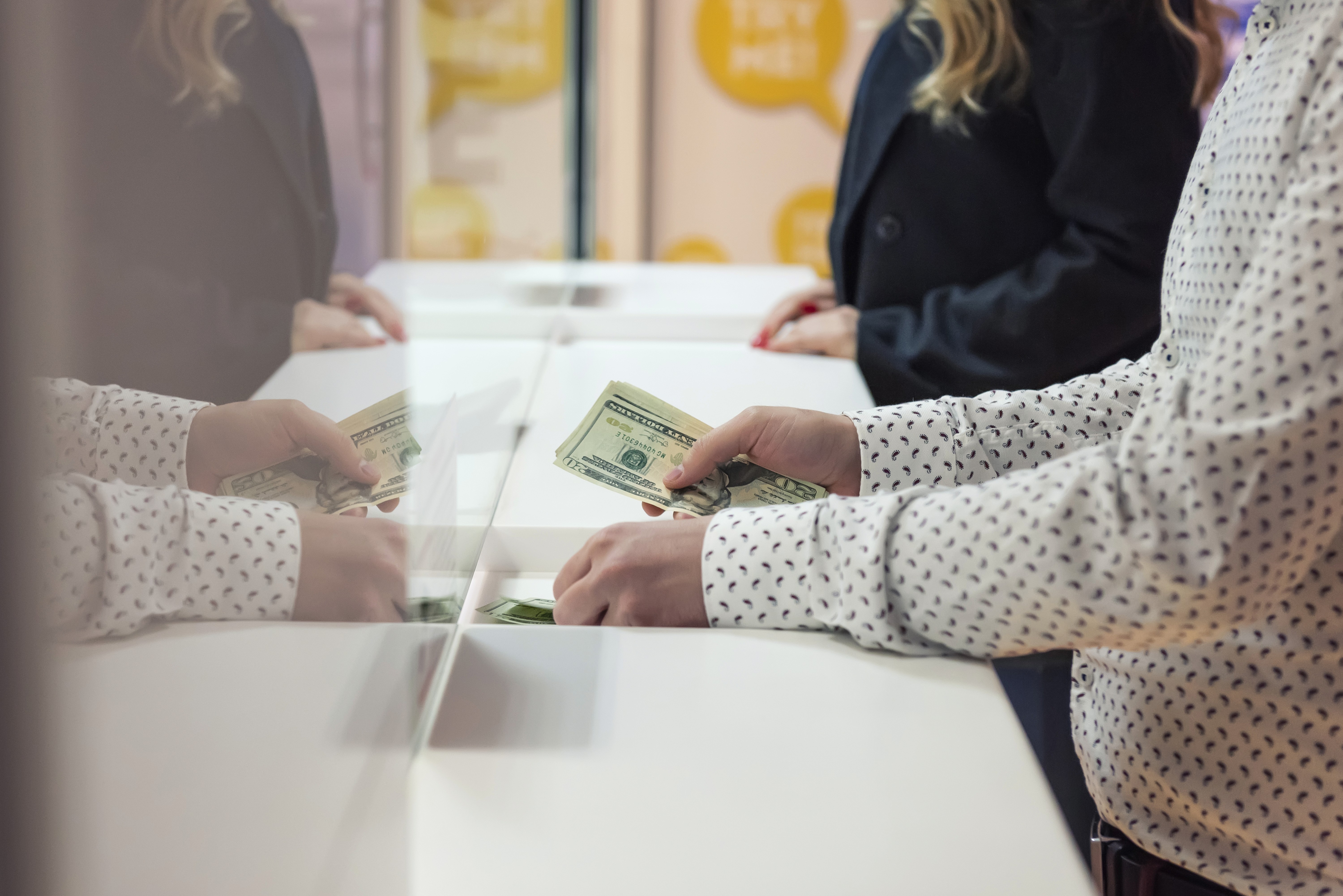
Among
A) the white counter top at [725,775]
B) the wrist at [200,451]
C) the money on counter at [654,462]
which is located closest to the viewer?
the wrist at [200,451]

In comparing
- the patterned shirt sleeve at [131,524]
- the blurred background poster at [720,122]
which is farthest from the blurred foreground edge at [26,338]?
the blurred background poster at [720,122]

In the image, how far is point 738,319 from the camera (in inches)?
69.1

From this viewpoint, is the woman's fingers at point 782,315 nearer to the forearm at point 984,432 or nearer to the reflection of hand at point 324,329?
the forearm at point 984,432

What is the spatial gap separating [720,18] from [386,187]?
3.19 metres

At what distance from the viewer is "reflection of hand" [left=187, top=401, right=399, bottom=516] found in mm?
332

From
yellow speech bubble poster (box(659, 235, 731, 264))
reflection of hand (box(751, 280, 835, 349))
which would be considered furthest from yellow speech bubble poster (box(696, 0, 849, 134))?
reflection of hand (box(751, 280, 835, 349))

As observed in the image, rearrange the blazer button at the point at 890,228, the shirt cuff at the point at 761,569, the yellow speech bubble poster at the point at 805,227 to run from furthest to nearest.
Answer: the yellow speech bubble poster at the point at 805,227
the blazer button at the point at 890,228
the shirt cuff at the point at 761,569

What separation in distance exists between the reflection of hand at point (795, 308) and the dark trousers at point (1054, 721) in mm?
614

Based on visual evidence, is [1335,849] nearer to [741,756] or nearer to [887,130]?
[741,756]

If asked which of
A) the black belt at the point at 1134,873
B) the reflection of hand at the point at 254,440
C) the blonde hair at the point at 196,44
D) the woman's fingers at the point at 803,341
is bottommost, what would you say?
the black belt at the point at 1134,873

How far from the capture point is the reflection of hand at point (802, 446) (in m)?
0.91

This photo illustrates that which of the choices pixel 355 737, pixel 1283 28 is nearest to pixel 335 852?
pixel 355 737

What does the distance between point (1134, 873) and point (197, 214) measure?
821 millimetres

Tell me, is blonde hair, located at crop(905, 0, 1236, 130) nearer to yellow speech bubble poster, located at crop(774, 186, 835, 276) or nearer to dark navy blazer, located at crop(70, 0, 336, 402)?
dark navy blazer, located at crop(70, 0, 336, 402)
